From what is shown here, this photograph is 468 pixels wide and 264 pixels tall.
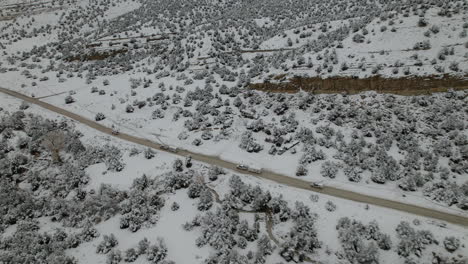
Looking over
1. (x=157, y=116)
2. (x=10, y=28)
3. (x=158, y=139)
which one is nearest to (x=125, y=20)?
(x=10, y=28)

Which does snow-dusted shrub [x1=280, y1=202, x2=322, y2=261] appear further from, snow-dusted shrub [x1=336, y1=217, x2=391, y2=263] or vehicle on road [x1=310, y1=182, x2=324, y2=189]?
vehicle on road [x1=310, y1=182, x2=324, y2=189]

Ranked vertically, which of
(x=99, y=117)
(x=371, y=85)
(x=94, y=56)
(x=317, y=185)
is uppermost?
(x=94, y=56)

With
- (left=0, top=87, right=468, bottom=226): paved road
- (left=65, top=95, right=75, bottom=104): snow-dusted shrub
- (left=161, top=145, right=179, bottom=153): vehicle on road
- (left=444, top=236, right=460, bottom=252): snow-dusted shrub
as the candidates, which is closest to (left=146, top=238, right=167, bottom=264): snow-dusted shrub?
(left=0, top=87, right=468, bottom=226): paved road

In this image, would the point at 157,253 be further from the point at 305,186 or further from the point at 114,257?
the point at 305,186

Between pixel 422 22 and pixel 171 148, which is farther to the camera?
pixel 422 22

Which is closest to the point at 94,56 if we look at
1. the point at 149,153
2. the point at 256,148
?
the point at 149,153

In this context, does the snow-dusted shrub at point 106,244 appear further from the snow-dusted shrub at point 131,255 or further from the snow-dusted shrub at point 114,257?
the snow-dusted shrub at point 131,255
